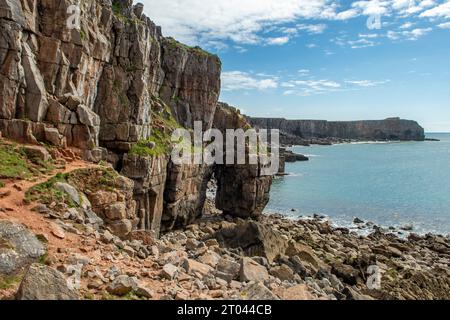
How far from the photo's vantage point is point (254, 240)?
2917cm

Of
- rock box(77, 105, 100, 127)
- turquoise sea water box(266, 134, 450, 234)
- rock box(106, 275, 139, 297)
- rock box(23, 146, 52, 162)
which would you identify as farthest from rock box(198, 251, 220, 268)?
turquoise sea water box(266, 134, 450, 234)

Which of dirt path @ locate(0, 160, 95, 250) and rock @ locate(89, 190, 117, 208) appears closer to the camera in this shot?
dirt path @ locate(0, 160, 95, 250)

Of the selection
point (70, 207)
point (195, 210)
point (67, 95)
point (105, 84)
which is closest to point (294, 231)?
point (195, 210)

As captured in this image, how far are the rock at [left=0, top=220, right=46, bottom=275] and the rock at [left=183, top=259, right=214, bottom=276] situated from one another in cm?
491

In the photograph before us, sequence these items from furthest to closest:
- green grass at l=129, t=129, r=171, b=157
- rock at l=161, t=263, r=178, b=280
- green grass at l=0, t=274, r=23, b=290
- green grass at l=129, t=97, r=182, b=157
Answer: green grass at l=129, t=97, r=182, b=157 → green grass at l=129, t=129, r=171, b=157 → rock at l=161, t=263, r=178, b=280 → green grass at l=0, t=274, r=23, b=290

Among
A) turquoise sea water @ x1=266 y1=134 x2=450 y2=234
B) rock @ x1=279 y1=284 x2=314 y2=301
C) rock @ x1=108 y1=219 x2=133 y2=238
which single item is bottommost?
turquoise sea water @ x1=266 y1=134 x2=450 y2=234

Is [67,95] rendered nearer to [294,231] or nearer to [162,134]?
[162,134]

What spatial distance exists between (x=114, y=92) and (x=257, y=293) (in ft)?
99.3

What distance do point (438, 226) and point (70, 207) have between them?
60.2 metres

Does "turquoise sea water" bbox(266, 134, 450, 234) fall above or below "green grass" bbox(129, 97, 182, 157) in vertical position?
below

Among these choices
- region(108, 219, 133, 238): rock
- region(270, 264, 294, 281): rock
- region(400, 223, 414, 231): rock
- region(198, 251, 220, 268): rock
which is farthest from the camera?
region(400, 223, 414, 231): rock

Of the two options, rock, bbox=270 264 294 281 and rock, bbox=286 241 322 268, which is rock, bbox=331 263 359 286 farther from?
rock, bbox=270 264 294 281

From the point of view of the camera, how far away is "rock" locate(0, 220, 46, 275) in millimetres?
10578

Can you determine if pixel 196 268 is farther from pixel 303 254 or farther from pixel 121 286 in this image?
pixel 303 254
